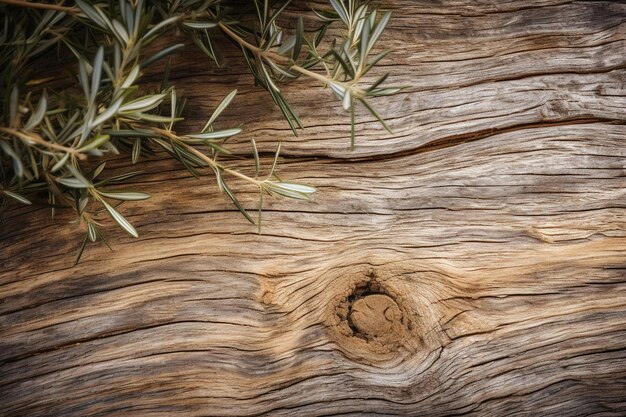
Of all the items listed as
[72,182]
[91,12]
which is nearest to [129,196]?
[72,182]

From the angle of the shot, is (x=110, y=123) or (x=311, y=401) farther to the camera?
(x=311, y=401)

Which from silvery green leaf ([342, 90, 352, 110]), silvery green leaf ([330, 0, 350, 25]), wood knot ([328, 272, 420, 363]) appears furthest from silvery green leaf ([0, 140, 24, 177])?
wood knot ([328, 272, 420, 363])

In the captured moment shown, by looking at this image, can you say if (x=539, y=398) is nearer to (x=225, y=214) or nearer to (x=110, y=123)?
(x=225, y=214)

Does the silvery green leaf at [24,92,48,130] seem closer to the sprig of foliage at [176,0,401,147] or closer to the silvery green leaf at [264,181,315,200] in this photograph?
the sprig of foliage at [176,0,401,147]

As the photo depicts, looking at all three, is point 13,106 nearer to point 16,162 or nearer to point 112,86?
point 16,162

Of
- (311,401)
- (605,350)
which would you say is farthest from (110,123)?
(605,350)
